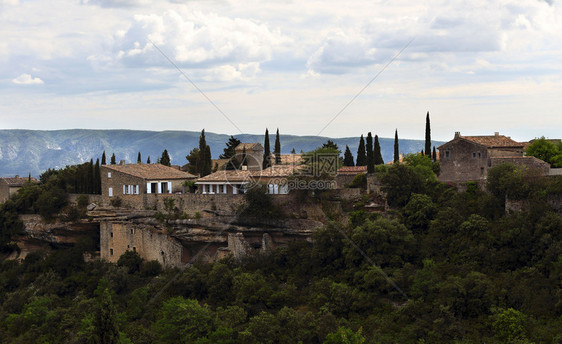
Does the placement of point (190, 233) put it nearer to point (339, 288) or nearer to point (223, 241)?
point (223, 241)

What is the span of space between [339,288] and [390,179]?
994 cm

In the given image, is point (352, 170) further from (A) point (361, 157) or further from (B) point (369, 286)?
(B) point (369, 286)

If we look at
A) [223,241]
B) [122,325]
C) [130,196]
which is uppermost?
[130,196]

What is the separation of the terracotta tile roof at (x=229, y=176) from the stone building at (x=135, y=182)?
3.88m

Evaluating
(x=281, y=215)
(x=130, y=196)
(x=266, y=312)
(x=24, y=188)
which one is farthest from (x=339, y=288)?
(x=24, y=188)

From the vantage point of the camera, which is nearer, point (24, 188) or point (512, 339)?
point (512, 339)

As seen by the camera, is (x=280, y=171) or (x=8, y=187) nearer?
(x=280, y=171)

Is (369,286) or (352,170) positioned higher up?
(352,170)

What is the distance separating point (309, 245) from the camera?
47.4 meters

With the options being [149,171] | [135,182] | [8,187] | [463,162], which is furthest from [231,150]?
[463,162]

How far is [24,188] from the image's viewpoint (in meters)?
59.5

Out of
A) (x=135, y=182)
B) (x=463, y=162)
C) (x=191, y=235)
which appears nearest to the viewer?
(x=463, y=162)

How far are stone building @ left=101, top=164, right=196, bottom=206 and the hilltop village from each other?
5.5 inches

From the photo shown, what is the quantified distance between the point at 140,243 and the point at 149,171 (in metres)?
7.04
